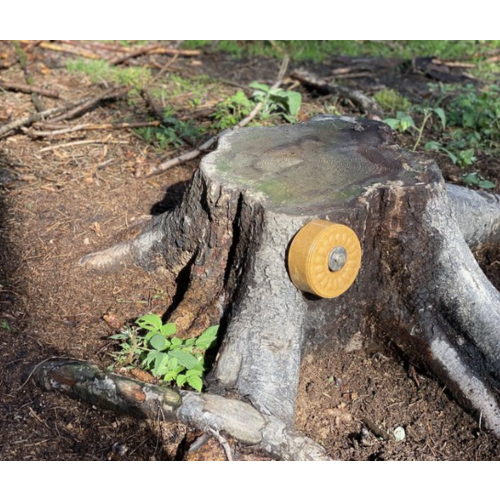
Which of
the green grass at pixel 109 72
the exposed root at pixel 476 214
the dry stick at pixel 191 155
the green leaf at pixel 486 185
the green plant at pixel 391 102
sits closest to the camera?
the exposed root at pixel 476 214

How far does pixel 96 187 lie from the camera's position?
471 cm

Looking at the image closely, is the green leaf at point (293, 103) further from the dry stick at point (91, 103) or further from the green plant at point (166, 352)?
the green plant at point (166, 352)

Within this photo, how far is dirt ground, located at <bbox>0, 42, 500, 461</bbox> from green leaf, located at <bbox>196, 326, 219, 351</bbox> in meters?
0.46

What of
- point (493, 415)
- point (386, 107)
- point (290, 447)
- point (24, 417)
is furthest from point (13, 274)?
point (386, 107)

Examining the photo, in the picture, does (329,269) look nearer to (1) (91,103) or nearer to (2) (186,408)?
(2) (186,408)

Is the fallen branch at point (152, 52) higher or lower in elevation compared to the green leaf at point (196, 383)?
higher

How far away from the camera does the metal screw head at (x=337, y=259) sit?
2971 millimetres

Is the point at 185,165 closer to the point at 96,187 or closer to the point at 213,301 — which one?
the point at 96,187

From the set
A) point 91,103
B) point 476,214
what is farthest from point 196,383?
point 91,103

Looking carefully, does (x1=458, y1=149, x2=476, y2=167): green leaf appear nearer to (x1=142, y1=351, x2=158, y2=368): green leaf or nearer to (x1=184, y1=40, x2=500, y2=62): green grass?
(x1=184, y1=40, x2=500, y2=62): green grass

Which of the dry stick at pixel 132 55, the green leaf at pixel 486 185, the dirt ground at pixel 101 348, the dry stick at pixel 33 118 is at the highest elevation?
the dry stick at pixel 132 55

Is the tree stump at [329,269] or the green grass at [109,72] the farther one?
the green grass at [109,72]

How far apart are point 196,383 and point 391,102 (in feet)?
13.3

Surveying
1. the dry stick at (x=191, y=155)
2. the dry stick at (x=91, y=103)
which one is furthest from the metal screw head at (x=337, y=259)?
the dry stick at (x=91, y=103)
